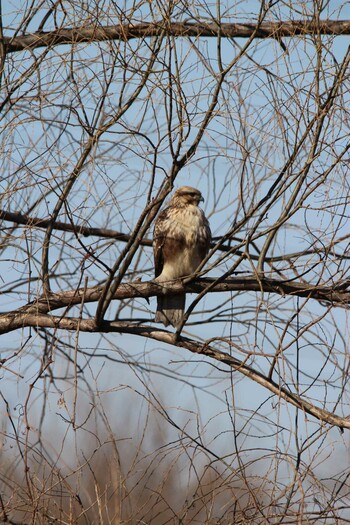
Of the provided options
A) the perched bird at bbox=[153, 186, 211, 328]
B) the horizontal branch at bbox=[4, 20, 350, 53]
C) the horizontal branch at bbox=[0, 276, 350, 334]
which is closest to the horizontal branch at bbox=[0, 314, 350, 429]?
the horizontal branch at bbox=[0, 276, 350, 334]

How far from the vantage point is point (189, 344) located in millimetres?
4797

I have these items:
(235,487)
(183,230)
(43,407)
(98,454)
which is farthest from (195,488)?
(183,230)

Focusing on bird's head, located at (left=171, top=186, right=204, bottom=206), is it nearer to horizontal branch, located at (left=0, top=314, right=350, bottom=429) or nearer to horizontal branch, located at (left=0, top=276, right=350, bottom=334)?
horizontal branch, located at (left=0, top=276, right=350, bottom=334)

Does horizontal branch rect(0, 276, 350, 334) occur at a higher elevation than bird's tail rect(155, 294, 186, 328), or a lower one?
lower

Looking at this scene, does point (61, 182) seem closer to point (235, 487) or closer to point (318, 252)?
point (318, 252)

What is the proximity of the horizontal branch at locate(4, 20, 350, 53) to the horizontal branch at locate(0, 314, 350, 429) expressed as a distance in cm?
145

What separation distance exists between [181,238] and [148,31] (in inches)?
80.6

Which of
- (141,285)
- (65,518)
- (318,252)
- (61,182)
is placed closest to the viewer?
(65,518)

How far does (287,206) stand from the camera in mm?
4234

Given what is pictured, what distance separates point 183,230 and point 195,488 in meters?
2.72

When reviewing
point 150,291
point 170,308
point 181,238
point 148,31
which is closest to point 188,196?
point 181,238

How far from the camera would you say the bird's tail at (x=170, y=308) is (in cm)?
570

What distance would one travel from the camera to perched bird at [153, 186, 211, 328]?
20.5ft

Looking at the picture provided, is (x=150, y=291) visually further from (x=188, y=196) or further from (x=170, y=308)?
(x=188, y=196)
